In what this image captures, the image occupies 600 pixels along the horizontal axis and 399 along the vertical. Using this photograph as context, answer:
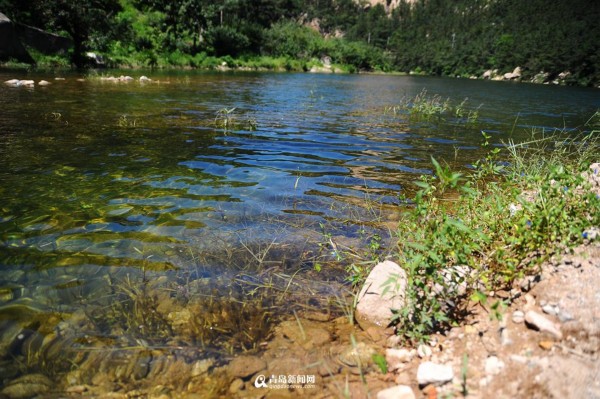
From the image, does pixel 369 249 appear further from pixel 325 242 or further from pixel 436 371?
pixel 436 371

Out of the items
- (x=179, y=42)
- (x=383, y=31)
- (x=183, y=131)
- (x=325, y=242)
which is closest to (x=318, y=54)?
(x=179, y=42)

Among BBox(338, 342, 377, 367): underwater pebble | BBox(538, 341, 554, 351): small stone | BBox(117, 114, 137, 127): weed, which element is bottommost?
BBox(338, 342, 377, 367): underwater pebble

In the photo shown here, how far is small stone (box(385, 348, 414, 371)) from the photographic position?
241cm

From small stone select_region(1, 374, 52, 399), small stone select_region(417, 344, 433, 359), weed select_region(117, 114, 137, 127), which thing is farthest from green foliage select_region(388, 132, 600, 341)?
weed select_region(117, 114, 137, 127)

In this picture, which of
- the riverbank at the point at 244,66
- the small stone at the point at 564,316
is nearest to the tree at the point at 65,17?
the riverbank at the point at 244,66

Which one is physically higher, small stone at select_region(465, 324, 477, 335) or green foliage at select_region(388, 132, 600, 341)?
green foliage at select_region(388, 132, 600, 341)

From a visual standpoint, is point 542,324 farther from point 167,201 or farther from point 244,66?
point 244,66

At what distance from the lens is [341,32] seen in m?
152

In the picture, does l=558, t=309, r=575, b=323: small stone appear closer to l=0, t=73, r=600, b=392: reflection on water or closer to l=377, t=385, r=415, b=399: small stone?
l=377, t=385, r=415, b=399: small stone

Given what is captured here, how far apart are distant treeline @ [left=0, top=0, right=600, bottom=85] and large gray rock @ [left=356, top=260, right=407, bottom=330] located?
3749 cm

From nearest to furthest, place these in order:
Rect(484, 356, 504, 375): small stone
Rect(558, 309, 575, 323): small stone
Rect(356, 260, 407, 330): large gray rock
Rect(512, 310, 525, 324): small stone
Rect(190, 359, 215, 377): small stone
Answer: Rect(484, 356, 504, 375): small stone
Rect(558, 309, 575, 323): small stone
Rect(512, 310, 525, 324): small stone
Rect(190, 359, 215, 377): small stone
Rect(356, 260, 407, 330): large gray rock

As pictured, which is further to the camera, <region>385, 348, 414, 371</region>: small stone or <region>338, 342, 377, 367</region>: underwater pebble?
<region>338, 342, 377, 367</region>: underwater pebble

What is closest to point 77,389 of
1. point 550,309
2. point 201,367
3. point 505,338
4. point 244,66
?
point 201,367

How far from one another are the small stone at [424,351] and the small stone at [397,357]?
0.06m
